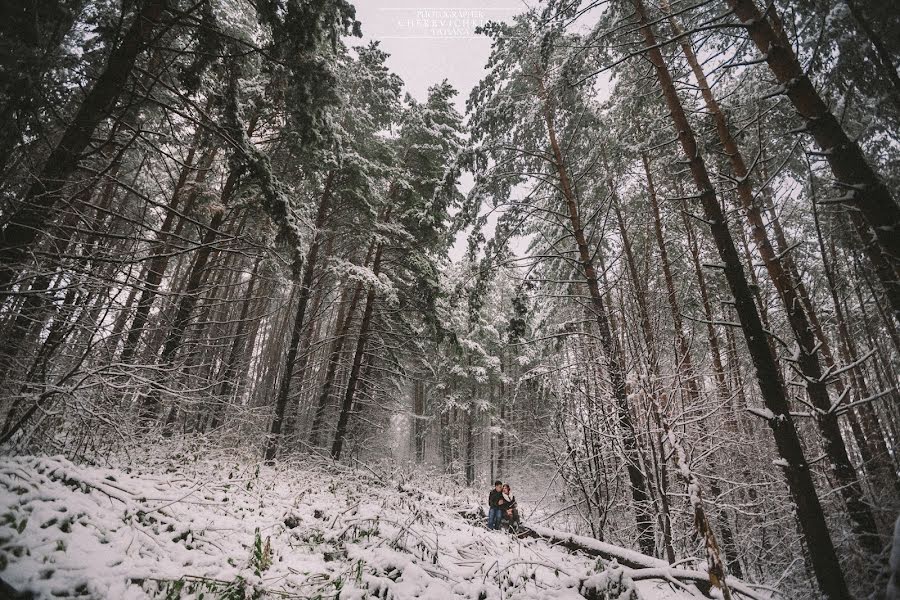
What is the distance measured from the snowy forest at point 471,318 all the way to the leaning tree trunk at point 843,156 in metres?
0.02

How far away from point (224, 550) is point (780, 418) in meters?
6.24

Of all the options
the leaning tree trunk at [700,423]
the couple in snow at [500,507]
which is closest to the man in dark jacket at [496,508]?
the couple in snow at [500,507]

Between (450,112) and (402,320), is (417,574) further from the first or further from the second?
(450,112)

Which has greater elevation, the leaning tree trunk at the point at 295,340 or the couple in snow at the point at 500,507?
the leaning tree trunk at the point at 295,340

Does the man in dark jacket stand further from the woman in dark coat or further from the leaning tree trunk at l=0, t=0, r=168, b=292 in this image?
the leaning tree trunk at l=0, t=0, r=168, b=292

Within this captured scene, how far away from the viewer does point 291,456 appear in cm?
994

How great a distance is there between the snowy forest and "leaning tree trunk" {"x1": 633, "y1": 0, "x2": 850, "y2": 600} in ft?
0.10

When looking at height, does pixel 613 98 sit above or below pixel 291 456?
above

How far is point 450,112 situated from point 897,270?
13.0 meters

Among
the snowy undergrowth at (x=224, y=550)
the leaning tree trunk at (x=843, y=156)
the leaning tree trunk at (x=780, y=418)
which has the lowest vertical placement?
the snowy undergrowth at (x=224, y=550)

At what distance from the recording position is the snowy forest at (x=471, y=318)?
333 centimetres

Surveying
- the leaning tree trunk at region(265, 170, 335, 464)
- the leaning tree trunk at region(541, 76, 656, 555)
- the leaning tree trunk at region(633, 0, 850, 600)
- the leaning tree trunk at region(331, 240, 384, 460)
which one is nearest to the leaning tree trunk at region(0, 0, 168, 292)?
the leaning tree trunk at region(633, 0, 850, 600)

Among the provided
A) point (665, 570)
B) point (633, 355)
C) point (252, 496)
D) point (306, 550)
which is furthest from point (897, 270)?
point (252, 496)

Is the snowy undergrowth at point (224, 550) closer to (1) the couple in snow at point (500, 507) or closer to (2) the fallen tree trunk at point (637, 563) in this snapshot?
(2) the fallen tree trunk at point (637, 563)
